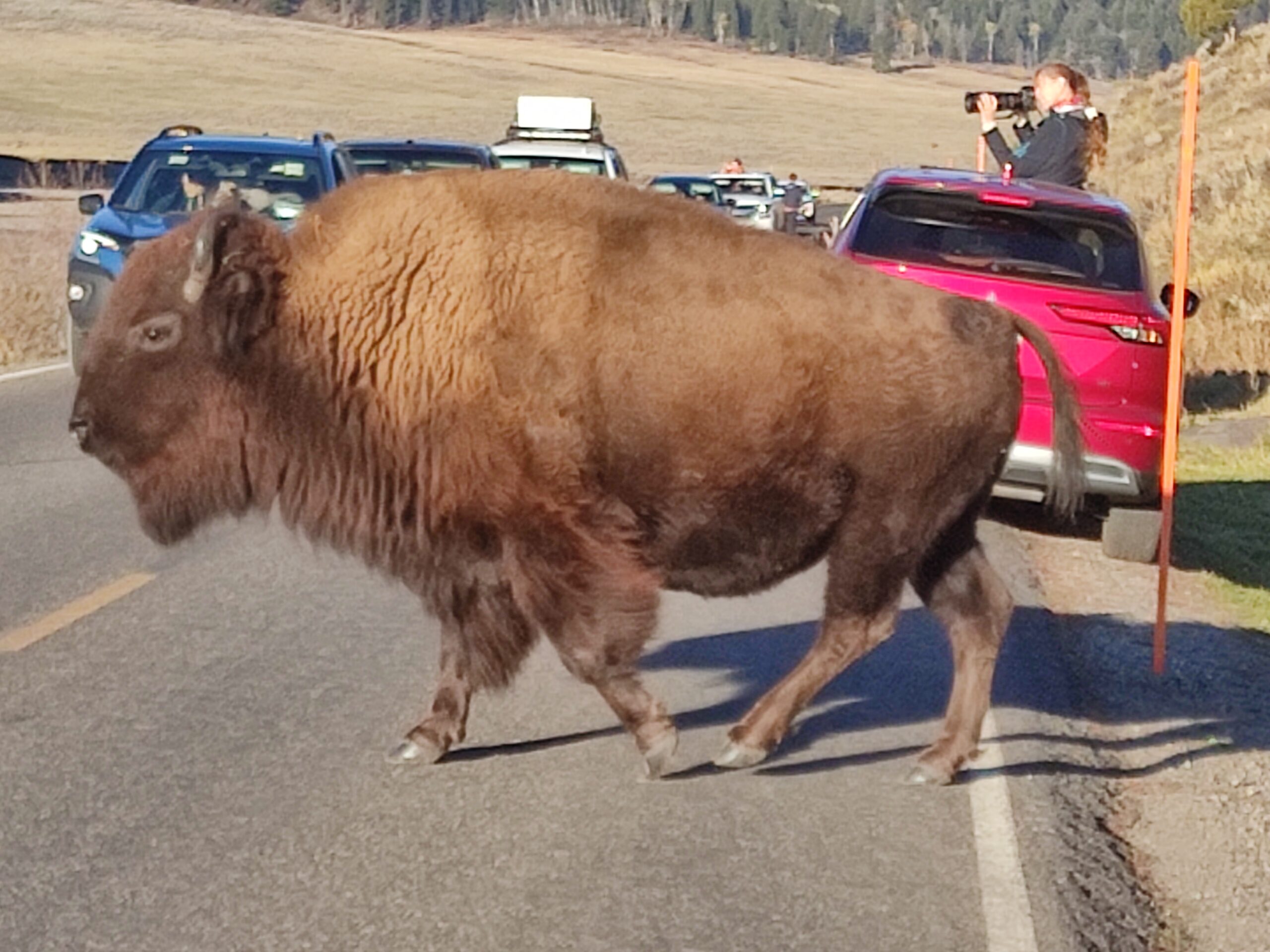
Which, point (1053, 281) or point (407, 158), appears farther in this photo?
point (407, 158)

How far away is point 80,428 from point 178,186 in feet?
35.6

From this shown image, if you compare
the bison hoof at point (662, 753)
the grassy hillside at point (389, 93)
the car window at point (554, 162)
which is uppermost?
the bison hoof at point (662, 753)

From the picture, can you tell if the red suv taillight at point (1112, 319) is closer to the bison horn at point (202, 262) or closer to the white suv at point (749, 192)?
the bison horn at point (202, 262)

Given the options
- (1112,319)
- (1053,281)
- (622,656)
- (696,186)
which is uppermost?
(1053,281)

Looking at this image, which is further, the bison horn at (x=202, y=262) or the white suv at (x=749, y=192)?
the white suv at (x=749, y=192)

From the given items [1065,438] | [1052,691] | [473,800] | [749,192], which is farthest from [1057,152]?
[749,192]

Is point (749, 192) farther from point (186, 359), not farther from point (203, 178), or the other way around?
point (186, 359)

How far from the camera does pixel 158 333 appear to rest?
6492mm

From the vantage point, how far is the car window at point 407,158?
2108 centimetres

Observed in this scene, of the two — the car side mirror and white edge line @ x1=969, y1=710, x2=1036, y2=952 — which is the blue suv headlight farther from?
white edge line @ x1=969, y1=710, x2=1036, y2=952

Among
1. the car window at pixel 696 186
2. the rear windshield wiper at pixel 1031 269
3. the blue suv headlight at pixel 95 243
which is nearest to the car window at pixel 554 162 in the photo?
the blue suv headlight at pixel 95 243

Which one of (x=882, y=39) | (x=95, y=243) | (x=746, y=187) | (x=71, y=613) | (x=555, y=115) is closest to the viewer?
(x=71, y=613)

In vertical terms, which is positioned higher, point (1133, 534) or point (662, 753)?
point (662, 753)

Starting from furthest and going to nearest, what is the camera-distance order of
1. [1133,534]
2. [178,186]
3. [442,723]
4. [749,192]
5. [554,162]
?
1. [749,192]
2. [554,162]
3. [178,186]
4. [1133,534]
5. [442,723]
